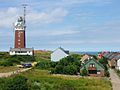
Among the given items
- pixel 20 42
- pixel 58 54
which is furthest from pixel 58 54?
pixel 20 42

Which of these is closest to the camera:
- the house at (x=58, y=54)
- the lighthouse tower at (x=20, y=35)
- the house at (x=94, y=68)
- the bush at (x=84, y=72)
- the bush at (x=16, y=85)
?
the bush at (x=16, y=85)

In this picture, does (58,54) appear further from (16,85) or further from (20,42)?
(16,85)

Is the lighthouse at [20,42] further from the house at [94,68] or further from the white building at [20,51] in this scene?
the house at [94,68]

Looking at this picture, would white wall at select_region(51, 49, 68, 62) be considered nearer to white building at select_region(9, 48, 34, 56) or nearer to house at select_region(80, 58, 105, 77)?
white building at select_region(9, 48, 34, 56)

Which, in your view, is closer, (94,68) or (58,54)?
(94,68)

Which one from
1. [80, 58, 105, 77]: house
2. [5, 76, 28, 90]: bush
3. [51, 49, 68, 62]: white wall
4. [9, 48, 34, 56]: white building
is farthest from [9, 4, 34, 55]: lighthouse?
[5, 76, 28, 90]: bush

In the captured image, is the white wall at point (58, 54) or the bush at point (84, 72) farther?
the white wall at point (58, 54)

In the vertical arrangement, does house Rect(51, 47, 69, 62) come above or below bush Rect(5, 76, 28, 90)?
above

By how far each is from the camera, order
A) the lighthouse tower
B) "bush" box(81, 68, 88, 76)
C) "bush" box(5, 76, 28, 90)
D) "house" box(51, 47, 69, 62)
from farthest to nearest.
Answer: the lighthouse tower
"house" box(51, 47, 69, 62)
"bush" box(81, 68, 88, 76)
"bush" box(5, 76, 28, 90)

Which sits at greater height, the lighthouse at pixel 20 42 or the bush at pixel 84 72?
the lighthouse at pixel 20 42

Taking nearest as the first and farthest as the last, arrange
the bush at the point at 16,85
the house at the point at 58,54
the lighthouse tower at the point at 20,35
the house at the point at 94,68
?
the bush at the point at 16,85, the house at the point at 94,68, the house at the point at 58,54, the lighthouse tower at the point at 20,35

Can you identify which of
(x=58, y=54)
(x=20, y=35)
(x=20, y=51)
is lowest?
(x=58, y=54)

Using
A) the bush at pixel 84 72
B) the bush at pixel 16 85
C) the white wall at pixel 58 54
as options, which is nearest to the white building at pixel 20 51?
the white wall at pixel 58 54

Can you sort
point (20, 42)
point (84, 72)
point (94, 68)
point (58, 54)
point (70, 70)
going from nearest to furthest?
point (70, 70) → point (84, 72) → point (94, 68) → point (58, 54) → point (20, 42)
